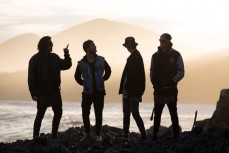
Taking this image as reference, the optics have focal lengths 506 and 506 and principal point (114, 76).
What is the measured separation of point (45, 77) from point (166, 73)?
300 cm

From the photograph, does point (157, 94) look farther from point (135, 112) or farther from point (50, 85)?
point (50, 85)

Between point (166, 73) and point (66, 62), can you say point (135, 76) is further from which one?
point (66, 62)

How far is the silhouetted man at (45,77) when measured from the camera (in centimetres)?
1246

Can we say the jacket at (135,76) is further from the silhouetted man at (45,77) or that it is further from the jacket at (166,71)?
the silhouetted man at (45,77)

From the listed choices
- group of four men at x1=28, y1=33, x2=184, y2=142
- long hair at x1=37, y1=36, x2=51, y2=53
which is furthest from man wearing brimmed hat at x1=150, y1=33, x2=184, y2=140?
long hair at x1=37, y1=36, x2=51, y2=53

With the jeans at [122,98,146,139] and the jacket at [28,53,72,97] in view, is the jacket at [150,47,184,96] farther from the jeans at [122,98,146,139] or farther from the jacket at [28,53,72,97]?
the jacket at [28,53,72,97]

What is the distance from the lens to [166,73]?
41.0 ft

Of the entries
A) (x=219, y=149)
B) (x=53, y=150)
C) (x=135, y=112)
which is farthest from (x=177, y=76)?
(x=53, y=150)

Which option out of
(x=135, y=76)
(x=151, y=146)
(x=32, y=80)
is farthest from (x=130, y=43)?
(x=151, y=146)

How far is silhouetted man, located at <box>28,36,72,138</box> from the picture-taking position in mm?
12461

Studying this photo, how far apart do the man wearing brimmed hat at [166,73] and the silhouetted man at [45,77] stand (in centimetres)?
217

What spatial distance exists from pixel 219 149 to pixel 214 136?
1.12 metres

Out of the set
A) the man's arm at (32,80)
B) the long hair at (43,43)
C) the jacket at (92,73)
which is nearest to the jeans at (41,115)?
the man's arm at (32,80)

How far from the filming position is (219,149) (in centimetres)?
1014
